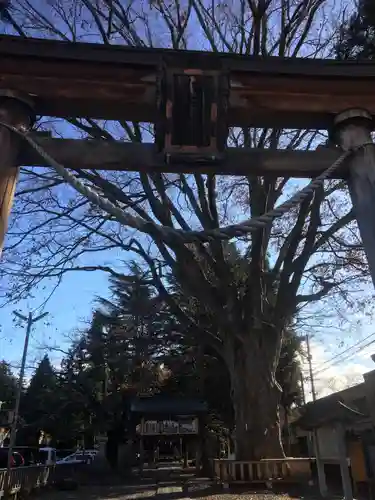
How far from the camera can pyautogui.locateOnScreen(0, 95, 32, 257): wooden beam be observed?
3809 millimetres

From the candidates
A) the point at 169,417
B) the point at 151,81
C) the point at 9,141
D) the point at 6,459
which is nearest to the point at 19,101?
the point at 9,141

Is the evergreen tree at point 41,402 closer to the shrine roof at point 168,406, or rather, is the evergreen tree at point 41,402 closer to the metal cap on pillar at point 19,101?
the shrine roof at point 168,406

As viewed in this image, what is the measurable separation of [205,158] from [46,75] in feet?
5.58

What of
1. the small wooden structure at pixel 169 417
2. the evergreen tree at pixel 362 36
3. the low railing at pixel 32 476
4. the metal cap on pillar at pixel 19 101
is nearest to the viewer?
the metal cap on pillar at pixel 19 101

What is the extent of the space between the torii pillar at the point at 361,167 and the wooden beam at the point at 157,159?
0.16 m

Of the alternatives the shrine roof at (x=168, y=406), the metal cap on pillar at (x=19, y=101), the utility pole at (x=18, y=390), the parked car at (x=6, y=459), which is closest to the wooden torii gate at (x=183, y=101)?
the metal cap on pillar at (x=19, y=101)

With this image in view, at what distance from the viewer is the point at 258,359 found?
11.7 meters

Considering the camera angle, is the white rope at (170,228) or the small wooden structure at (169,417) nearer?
the white rope at (170,228)

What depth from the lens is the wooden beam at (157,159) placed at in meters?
4.09

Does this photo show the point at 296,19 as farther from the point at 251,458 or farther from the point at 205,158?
the point at 251,458

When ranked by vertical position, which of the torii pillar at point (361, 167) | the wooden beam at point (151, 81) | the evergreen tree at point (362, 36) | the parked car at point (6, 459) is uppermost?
the evergreen tree at point (362, 36)

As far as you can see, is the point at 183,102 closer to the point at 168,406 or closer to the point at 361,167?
the point at 361,167

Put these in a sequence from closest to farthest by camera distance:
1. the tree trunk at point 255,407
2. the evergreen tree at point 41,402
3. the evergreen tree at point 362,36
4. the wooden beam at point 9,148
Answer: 1. the wooden beam at point 9,148
2. the evergreen tree at point 362,36
3. the tree trunk at point 255,407
4. the evergreen tree at point 41,402

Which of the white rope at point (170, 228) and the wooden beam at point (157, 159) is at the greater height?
the wooden beam at point (157, 159)
